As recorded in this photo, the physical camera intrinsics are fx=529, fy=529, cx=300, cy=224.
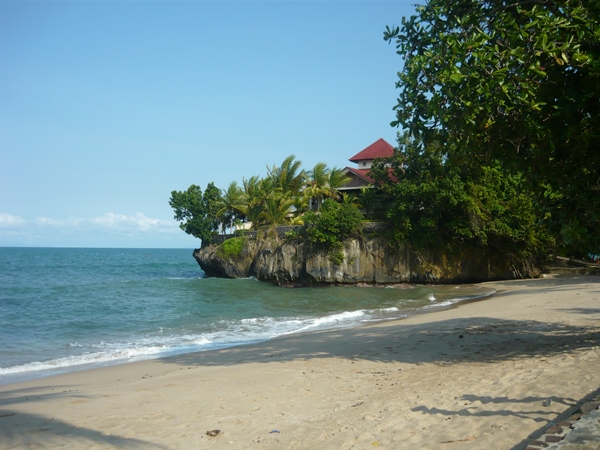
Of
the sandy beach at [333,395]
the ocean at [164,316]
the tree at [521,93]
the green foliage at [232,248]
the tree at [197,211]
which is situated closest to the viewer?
the sandy beach at [333,395]

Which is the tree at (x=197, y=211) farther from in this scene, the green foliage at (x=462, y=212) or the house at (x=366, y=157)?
the green foliage at (x=462, y=212)

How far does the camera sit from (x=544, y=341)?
10.3m

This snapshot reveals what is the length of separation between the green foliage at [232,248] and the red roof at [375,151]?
17178 millimetres

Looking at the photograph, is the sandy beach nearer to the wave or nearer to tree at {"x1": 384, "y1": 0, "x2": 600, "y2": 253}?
the wave

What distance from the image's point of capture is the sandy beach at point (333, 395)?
5773mm

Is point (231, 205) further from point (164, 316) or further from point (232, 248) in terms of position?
point (164, 316)

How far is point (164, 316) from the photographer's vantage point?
21547 millimetres

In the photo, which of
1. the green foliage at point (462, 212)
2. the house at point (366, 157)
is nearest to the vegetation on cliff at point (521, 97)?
the green foliage at point (462, 212)

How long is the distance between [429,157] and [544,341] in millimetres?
23494

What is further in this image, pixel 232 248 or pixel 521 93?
pixel 232 248

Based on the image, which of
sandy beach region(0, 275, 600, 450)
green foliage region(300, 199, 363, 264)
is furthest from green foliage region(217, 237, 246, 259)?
sandy beach region(0, 275, 600, 450)

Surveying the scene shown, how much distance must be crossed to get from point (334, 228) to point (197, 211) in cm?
1752

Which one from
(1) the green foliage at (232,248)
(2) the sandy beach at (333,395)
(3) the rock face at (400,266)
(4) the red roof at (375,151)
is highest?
(4) the red roof at (375,151)

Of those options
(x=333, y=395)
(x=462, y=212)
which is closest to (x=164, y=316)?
(x=333, y=395)
